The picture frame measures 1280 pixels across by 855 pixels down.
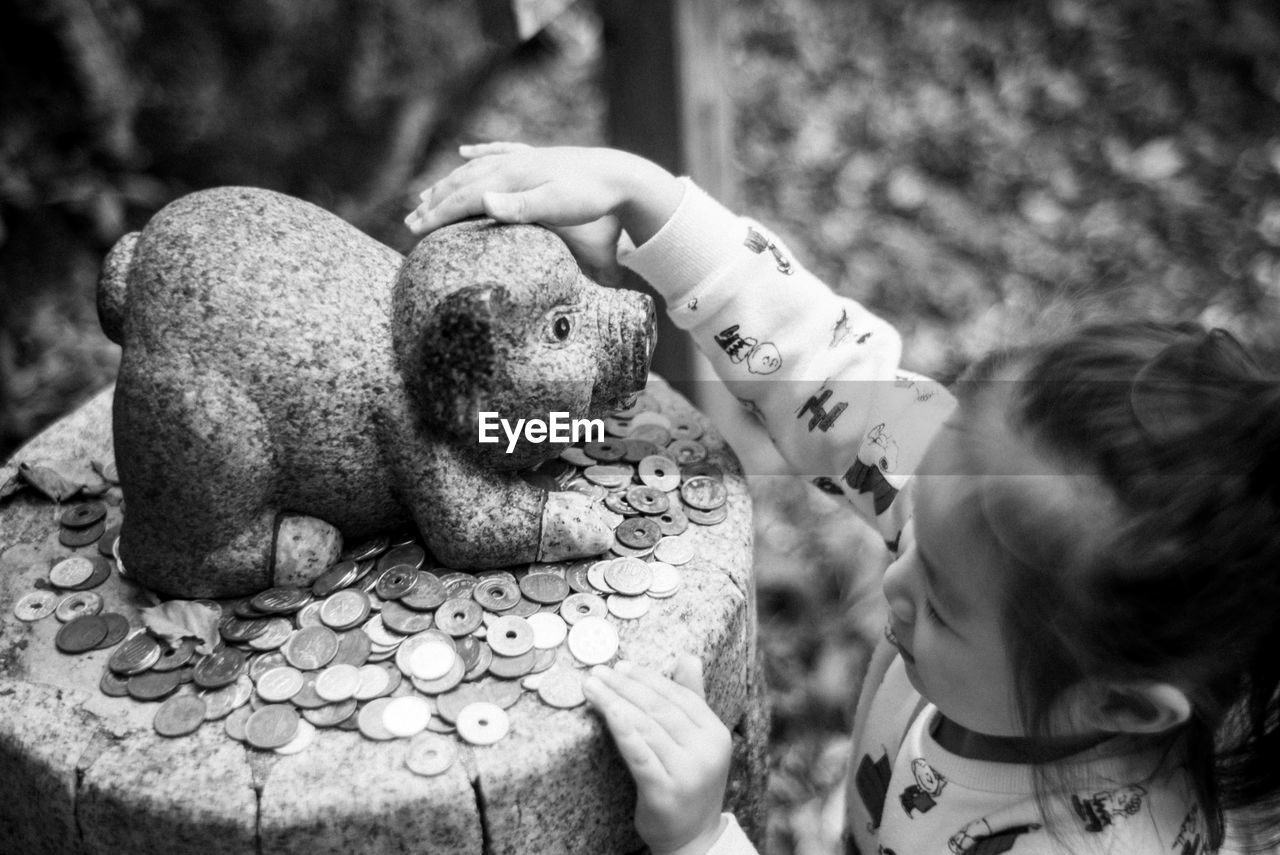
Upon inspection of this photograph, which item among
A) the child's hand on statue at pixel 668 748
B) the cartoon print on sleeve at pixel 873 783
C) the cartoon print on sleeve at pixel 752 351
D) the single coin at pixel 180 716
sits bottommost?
the cartoon print on sleeve at pixel 873 783

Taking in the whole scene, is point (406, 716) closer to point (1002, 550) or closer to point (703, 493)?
point (703, 493)

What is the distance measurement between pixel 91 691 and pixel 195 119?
1.98m

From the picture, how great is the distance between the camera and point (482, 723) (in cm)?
107

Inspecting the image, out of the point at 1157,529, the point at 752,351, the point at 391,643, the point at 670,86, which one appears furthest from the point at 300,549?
the point at 670,86

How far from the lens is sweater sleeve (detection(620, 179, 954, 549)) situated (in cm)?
138

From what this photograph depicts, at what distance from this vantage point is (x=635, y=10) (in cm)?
196

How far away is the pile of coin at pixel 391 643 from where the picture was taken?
1.07m

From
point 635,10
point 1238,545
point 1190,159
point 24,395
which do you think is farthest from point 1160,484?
point 1190,159

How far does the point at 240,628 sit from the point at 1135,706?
92 centimetres

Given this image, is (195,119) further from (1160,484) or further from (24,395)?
(1160,484)

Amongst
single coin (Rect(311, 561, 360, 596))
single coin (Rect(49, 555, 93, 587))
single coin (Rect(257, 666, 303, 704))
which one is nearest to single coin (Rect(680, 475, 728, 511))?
single coin (Rect(311, 561, 360, 596))

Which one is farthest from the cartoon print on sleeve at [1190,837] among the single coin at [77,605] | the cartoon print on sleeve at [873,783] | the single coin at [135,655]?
the single coin at [77,605]

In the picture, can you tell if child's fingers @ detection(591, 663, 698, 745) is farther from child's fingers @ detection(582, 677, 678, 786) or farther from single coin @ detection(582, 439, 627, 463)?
single coin @ detection(582, 439, 627, 463)

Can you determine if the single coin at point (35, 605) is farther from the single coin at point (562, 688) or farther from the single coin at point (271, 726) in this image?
the single coin at point (562, 688)
